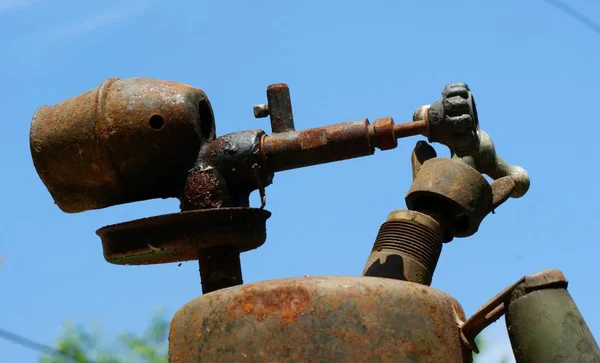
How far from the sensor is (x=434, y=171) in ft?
14.7

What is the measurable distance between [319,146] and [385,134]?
0.24 metres

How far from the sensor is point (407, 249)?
4348 millimetres

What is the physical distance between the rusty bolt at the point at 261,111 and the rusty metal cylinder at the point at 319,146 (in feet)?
0.69

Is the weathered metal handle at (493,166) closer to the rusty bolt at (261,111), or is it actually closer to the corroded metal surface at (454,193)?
the corroded metal surface at (454,193)

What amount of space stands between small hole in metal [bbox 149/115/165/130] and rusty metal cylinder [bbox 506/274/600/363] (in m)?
1.36

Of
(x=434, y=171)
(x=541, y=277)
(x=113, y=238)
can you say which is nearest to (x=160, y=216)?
(x=113, y=238)

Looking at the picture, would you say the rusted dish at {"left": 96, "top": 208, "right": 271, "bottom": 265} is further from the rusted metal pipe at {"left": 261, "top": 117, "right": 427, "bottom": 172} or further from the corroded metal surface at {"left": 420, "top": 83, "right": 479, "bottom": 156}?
the corroded metal surface at {"left": 420, "top": 83, "right": 479, "bottom": 156}

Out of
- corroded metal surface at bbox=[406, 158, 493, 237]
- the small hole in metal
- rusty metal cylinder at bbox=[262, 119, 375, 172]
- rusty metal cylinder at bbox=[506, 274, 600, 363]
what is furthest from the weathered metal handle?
the small hole in metal

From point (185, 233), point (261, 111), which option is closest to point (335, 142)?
point (261, 111)

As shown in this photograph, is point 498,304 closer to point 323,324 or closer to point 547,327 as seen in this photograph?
point 547,327

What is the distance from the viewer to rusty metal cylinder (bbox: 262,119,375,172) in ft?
14.2

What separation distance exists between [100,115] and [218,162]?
0.45 metres

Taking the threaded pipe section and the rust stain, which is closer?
the rust stain

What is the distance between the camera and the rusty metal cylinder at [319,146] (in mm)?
4316
